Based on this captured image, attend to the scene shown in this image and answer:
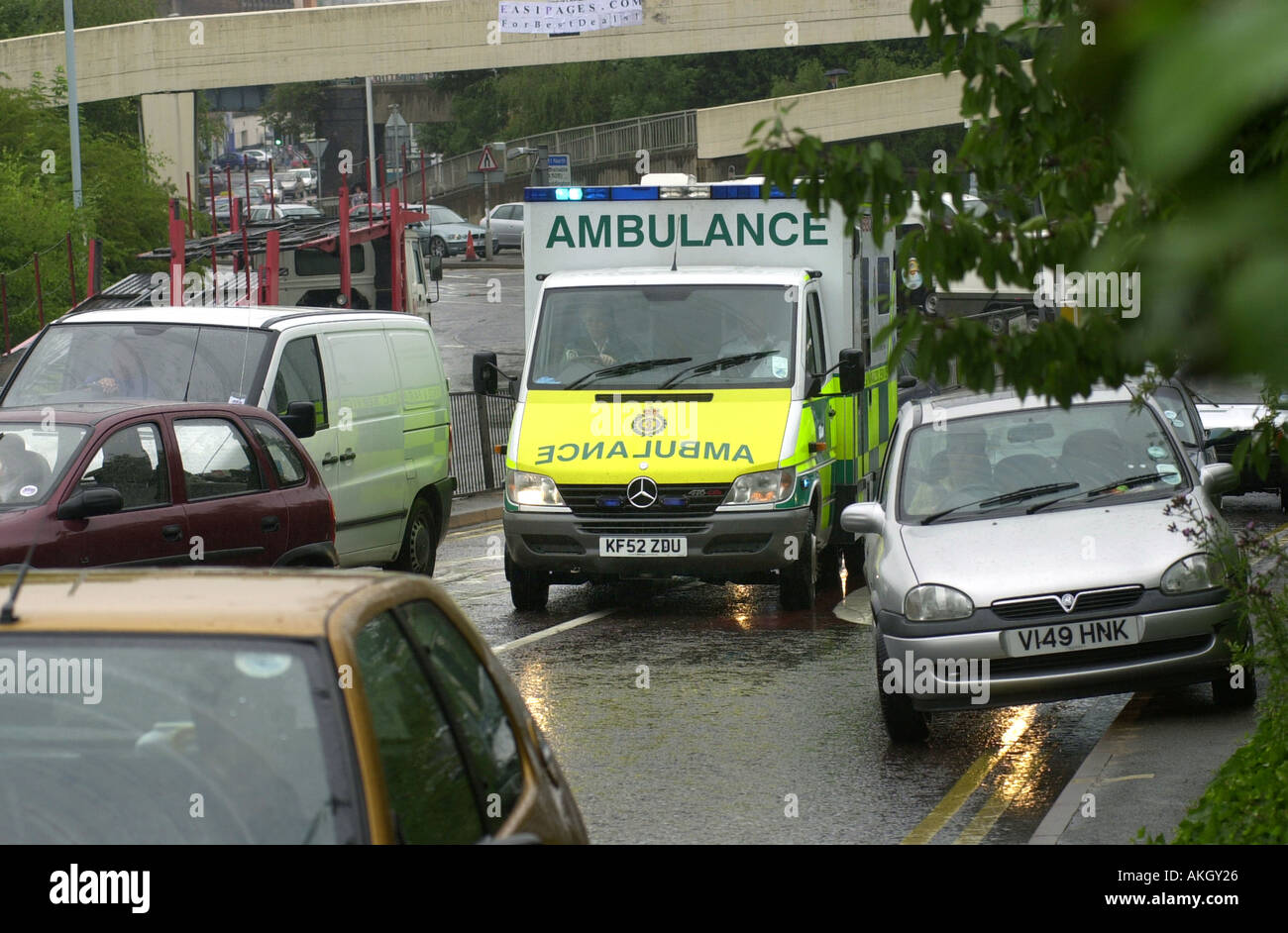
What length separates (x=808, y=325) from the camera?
12.7 m

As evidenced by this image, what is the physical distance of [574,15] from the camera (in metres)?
43.2

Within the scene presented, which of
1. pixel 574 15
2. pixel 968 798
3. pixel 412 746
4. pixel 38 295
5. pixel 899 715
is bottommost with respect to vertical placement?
pixel 968 798

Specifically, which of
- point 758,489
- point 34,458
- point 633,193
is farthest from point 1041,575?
point 633,193

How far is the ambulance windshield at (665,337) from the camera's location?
40.7ft

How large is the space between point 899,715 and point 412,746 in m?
5.36

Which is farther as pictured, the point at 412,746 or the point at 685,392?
the point at 685,392

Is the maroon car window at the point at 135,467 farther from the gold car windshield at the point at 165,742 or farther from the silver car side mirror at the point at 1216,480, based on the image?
the gold car windshield at the point at 165,742

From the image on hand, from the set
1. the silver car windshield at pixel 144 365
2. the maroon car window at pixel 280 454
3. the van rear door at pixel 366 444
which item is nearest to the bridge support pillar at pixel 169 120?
the van rear door at pixel 366 444

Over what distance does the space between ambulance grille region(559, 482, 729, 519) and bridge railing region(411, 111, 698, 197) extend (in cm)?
4257

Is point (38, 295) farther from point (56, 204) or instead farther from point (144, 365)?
point (144, 365)

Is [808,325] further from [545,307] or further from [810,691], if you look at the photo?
[810,691]
